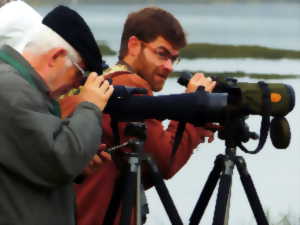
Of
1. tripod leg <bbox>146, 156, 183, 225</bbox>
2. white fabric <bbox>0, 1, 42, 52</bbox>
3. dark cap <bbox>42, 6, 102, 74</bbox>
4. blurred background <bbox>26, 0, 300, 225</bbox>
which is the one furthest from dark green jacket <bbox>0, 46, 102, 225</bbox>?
blurred background <bbox>26, 0, 300, 225</bbox>

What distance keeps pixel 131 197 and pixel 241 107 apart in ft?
1.61

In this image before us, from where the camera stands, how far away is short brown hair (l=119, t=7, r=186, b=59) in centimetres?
354

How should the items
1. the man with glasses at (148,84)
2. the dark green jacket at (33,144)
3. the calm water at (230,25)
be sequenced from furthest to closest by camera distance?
the calm water at (230,25)
the man with glasses at (148,84)
the dark green jacket at (33,144)

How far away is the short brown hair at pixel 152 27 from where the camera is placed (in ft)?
11.6

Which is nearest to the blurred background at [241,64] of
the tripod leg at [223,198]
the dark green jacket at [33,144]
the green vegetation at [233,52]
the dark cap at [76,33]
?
the green vegetation at [233,52]

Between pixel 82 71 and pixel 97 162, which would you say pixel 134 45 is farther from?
pixel 82 71

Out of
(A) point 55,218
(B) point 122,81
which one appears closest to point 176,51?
(B) point 122,81

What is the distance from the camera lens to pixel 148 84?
3418mm

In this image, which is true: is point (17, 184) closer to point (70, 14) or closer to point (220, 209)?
point (70, 14)

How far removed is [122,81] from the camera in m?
3.32

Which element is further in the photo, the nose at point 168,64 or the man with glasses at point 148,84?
the nose at point 168,64

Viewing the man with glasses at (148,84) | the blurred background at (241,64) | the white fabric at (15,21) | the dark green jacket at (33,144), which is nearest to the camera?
the dark green jacket at (33,144)

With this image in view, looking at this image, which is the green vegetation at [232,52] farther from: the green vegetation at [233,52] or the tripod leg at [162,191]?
the tripod leg at [162,191]

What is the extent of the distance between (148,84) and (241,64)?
20.6 metres
